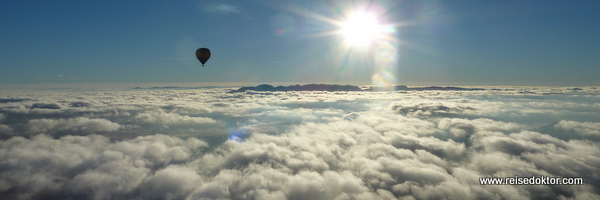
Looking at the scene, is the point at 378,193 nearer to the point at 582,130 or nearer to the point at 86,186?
the point at 86,186

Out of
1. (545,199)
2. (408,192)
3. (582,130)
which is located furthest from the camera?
(582,130)

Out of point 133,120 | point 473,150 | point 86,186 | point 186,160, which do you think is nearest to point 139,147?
point 186,160

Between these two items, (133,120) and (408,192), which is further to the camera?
(133,120)

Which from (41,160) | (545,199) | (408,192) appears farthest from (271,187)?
(41,160)

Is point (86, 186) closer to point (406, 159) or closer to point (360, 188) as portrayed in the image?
point (360, 188)

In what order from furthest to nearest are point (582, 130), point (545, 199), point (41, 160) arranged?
point (582, 130) < point (41, 160) < point (545, 199)

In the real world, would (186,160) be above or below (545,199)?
below
